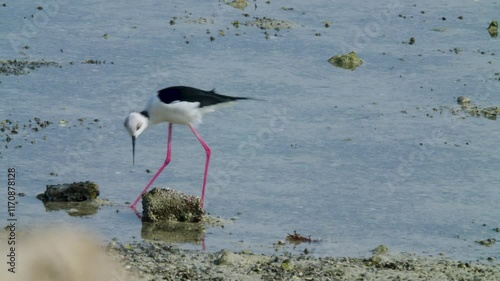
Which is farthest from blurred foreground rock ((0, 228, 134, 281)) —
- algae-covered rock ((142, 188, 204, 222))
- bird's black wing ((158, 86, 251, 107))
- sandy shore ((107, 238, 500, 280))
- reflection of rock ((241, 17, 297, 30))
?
reflection of rock ((241, 17, 297, 30))

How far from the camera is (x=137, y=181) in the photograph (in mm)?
9797

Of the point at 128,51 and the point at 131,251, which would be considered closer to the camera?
the point at 131,251

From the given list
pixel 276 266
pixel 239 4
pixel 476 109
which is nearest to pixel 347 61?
pixel 476 109

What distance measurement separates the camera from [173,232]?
8.77 metres

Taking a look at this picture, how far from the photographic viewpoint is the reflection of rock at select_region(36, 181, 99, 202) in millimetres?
9133

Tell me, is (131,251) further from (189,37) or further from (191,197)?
(189,37)

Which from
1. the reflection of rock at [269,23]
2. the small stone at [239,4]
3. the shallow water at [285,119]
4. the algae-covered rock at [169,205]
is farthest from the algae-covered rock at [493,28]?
the algae-covered rock at [169,205]

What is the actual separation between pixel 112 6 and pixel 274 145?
5741mm

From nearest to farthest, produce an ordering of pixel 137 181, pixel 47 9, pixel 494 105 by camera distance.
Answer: pixel 137 181, pixel 494 105, pixel 47 9

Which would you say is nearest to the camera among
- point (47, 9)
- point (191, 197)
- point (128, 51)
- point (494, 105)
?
point (191, 197)

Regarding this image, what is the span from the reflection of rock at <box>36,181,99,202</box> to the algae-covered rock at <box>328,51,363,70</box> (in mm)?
5312

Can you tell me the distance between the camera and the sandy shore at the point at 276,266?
25.1 feet

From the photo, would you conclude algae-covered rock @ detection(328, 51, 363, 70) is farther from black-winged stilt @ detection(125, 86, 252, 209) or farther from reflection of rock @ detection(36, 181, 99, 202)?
reflection of rock @ detection(36, 181, 99, 202)

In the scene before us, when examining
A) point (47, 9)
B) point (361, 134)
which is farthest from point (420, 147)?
point (47, 9)
